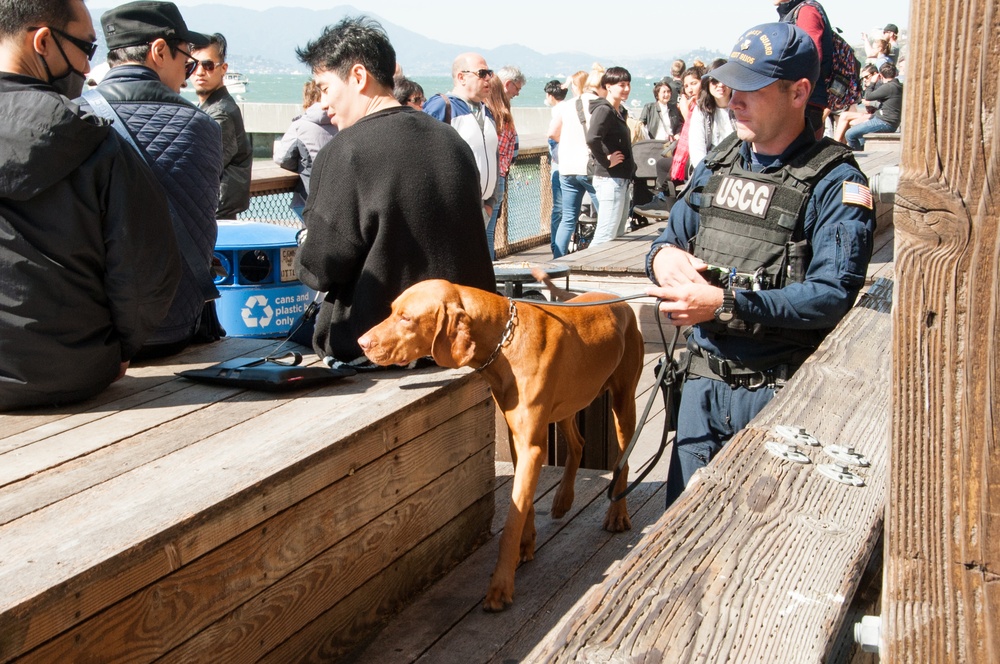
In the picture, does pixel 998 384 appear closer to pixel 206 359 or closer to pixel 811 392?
pixel 811 392

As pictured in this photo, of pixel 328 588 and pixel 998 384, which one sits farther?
pixel 328 588

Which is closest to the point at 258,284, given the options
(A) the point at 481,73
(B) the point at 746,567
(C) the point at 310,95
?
(C) the point at 310,95

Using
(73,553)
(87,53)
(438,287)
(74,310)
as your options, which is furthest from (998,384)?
(87,53)

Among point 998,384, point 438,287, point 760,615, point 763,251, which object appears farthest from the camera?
point 438,287

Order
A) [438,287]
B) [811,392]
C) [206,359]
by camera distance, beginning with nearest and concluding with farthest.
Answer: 1. [811,392]
2. [438,287]
3. [206,359]

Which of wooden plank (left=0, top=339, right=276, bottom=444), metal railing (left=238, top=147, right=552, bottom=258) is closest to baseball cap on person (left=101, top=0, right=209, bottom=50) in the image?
wooden plank (left=0, top=339, right=276, bottom=444)

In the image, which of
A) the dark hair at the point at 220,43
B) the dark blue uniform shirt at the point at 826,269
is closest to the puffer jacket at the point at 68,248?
the dark blue uniform shirt at the point at 826,269

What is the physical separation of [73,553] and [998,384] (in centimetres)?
190

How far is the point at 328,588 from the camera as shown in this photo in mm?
3104

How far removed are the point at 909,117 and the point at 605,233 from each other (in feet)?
31.0

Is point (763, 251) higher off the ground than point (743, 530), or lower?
higher

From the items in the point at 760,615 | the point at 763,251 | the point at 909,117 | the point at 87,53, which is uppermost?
the point at 87,53

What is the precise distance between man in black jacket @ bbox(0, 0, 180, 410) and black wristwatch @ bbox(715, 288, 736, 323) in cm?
185

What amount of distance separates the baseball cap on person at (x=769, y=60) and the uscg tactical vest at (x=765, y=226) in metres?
0.26
